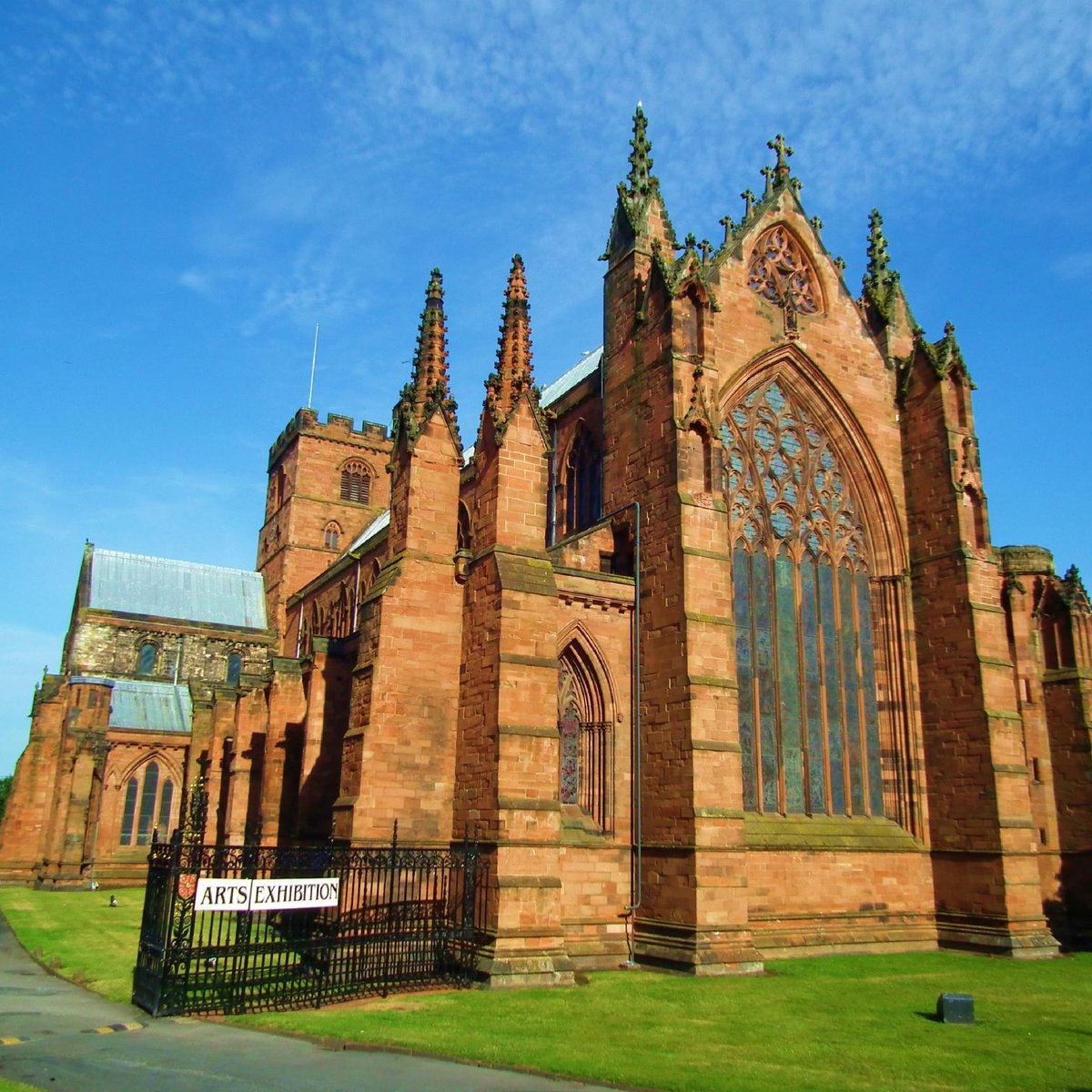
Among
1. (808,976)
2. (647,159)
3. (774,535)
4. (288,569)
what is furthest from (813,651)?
(288,569)

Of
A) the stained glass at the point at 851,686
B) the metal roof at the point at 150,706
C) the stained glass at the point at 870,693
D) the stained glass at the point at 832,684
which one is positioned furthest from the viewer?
the metal roof at the point at 150,706

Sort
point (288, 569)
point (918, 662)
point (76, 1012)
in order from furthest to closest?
point (288, 569)
point (918, 662)
point (76, 1012)

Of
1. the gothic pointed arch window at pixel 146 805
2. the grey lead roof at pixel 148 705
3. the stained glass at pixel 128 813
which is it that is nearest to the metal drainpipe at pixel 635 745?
the grey lead roof at pixel 148 705

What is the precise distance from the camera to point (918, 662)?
1011 inches

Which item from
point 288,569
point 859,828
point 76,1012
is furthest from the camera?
point 288,569

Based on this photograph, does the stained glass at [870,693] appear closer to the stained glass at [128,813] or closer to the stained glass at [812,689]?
the stained glass at [812,689]

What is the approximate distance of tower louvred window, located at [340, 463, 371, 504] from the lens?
198 feet

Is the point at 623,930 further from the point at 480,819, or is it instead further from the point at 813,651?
the point at 813,651

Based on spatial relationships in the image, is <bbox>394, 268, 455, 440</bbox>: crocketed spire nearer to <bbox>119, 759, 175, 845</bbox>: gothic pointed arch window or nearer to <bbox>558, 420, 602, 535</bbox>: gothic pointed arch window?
<bbox>558, 420, 602, 535</bbox>: gothic pointed arch window

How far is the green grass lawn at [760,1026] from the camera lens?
11.1 metres

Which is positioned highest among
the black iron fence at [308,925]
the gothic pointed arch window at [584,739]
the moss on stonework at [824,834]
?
the gothic pointed arch window at [584,739]

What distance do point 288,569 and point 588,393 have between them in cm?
3426

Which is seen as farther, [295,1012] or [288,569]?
[288,569]

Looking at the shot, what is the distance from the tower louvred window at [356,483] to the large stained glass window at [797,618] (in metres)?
38.5
